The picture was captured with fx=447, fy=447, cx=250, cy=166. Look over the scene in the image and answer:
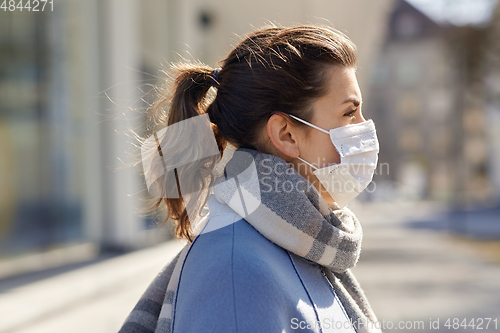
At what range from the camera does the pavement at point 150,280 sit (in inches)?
175

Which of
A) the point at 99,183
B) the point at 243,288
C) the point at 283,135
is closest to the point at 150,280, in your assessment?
the point at 99,183

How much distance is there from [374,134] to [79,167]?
6.85m

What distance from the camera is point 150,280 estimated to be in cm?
615

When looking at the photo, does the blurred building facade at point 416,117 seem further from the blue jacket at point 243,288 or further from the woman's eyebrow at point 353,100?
the blue jacket at point 243,288

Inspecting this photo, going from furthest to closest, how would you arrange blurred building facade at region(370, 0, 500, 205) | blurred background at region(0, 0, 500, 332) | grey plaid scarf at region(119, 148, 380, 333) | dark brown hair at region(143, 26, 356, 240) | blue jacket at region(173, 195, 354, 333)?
1. blurred building facade at region(370, 0, 500, 205)
2. blurred background at region(0, 0, 500, 332)
3. dark brown hair at region(143, 26, 356, 240)
4. grey plaid scarf at region(119, 148, 380, 333)
5. blue jacket at region(173, 195, 354, 333)

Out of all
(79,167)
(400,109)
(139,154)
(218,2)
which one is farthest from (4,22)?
(400,109)

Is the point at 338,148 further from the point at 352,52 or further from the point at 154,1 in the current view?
the point at 154,1

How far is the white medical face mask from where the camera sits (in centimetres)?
148

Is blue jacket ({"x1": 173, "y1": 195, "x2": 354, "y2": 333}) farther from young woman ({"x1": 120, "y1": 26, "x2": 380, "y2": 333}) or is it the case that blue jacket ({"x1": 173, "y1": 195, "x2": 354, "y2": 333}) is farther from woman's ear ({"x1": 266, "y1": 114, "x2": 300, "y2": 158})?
woman's ear ({"x1": 266, "y1": 114, "x2": 300, "y2": 158})

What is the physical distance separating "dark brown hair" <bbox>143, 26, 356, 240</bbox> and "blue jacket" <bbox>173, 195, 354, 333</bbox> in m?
0.27

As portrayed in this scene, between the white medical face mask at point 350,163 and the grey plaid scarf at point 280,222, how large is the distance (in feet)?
0.58

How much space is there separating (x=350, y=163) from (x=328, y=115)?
0.75 ft

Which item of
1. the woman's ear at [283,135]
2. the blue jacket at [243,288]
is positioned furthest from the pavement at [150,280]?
the blue jacket at [243,288]

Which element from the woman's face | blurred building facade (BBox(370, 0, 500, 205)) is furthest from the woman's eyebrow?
blurred building facade (BBox(370, 0, 500, 205))
